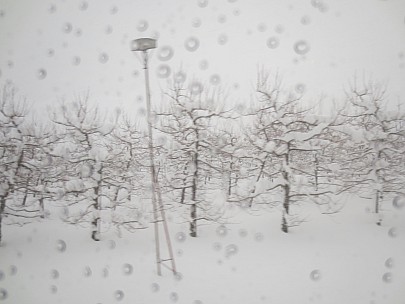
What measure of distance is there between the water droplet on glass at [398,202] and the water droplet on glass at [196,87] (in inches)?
111

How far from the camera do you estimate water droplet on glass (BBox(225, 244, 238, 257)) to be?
3638 mm

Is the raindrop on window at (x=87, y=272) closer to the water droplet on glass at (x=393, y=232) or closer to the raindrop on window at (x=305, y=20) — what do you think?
the water droplet on glass at (x=393, y=232)

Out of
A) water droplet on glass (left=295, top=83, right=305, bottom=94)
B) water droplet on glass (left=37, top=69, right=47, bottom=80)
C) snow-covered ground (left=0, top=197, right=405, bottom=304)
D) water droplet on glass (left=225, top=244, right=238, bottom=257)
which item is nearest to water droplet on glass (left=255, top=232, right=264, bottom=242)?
snow-covered ground (left=0, top=197, right=405, bottom=304)

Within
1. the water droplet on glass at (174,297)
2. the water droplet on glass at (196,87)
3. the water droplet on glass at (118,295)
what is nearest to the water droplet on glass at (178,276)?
the water droplet on glass at (174,297)

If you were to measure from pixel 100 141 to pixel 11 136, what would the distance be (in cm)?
109

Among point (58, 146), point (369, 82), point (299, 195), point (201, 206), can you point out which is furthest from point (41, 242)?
point (369, 82)

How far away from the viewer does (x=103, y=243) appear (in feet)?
12.5

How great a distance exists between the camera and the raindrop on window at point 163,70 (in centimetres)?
370

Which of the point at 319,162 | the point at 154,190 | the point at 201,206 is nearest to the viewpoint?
the point at 154,190

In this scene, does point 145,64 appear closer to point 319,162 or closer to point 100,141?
point 100,141

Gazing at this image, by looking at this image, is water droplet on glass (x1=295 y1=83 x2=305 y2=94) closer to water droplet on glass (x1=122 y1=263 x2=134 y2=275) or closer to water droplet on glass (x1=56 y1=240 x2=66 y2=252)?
water droplet on glass (x1=122 y1=263 x2=134 y2=275)

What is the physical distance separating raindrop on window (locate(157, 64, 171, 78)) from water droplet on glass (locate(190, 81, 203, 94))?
39 cm

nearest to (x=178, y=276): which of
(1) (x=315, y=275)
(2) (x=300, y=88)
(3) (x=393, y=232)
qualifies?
(1) (x=315, y=275)

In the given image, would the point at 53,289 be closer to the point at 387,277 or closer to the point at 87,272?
the point at 87,272
